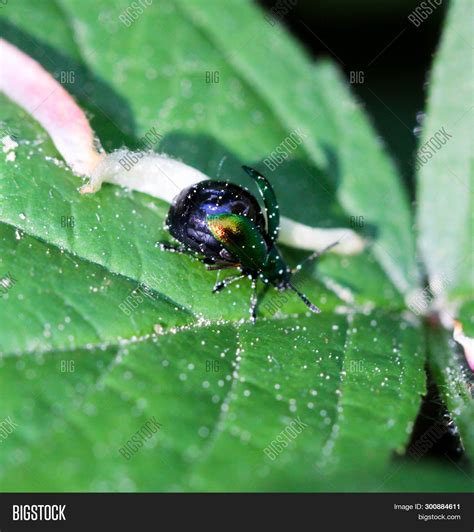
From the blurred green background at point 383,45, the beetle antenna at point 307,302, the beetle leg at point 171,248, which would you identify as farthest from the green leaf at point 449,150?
the beetle leg at point 171,248

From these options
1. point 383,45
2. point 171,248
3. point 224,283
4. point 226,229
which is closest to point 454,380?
point 224,283

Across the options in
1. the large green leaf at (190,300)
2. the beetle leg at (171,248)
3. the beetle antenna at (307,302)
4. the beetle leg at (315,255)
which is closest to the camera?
the large green leaf at (190,300)

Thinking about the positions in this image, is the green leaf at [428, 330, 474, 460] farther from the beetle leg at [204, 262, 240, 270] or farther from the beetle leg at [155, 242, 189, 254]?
the beetle leg at [155, 242, 189, 254]

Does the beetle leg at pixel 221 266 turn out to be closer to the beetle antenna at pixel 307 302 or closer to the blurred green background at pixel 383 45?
the beetle antenna at pixel 307 302

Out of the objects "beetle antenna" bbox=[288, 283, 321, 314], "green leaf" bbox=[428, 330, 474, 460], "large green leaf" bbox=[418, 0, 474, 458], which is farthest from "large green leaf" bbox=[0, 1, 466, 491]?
"large green leaf" bbox=[418, 0, 474, 458]

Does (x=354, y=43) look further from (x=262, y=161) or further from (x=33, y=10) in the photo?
(x=33, y=10)
